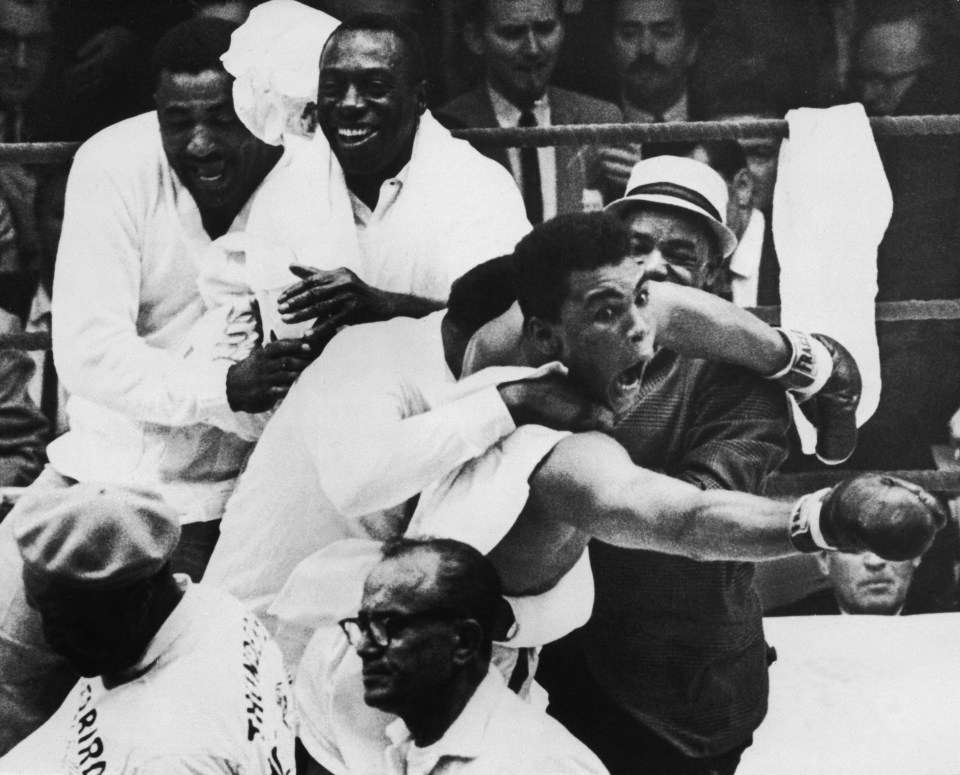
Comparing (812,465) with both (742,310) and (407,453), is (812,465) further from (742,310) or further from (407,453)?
(407,453)

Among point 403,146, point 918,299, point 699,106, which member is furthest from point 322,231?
point 918,299

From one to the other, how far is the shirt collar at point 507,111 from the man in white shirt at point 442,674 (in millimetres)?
1575

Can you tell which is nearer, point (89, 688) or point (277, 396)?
point (89, 688)

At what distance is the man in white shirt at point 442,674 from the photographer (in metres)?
4.62

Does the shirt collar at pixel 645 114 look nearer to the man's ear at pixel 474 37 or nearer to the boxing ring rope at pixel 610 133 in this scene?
the boxing ring rope at pixel 610 133

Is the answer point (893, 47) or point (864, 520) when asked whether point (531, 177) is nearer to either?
point (893, 47)

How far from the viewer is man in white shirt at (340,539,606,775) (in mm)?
4625

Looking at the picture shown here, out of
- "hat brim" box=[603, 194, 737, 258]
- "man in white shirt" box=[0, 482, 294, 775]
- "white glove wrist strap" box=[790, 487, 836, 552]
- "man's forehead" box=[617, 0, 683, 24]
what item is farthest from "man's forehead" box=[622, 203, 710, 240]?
"man in white shirt" box=[0, 482, 294, 775]

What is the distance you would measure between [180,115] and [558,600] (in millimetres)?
2156

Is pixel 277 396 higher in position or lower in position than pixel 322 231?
lower

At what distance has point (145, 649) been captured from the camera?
4.03m

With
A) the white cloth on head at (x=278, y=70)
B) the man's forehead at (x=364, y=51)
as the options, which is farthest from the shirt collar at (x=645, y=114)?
the white cloth on head at (x=278, y=70)

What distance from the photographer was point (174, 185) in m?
5.25

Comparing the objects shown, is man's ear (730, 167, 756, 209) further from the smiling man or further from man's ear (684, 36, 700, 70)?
the smiling man
